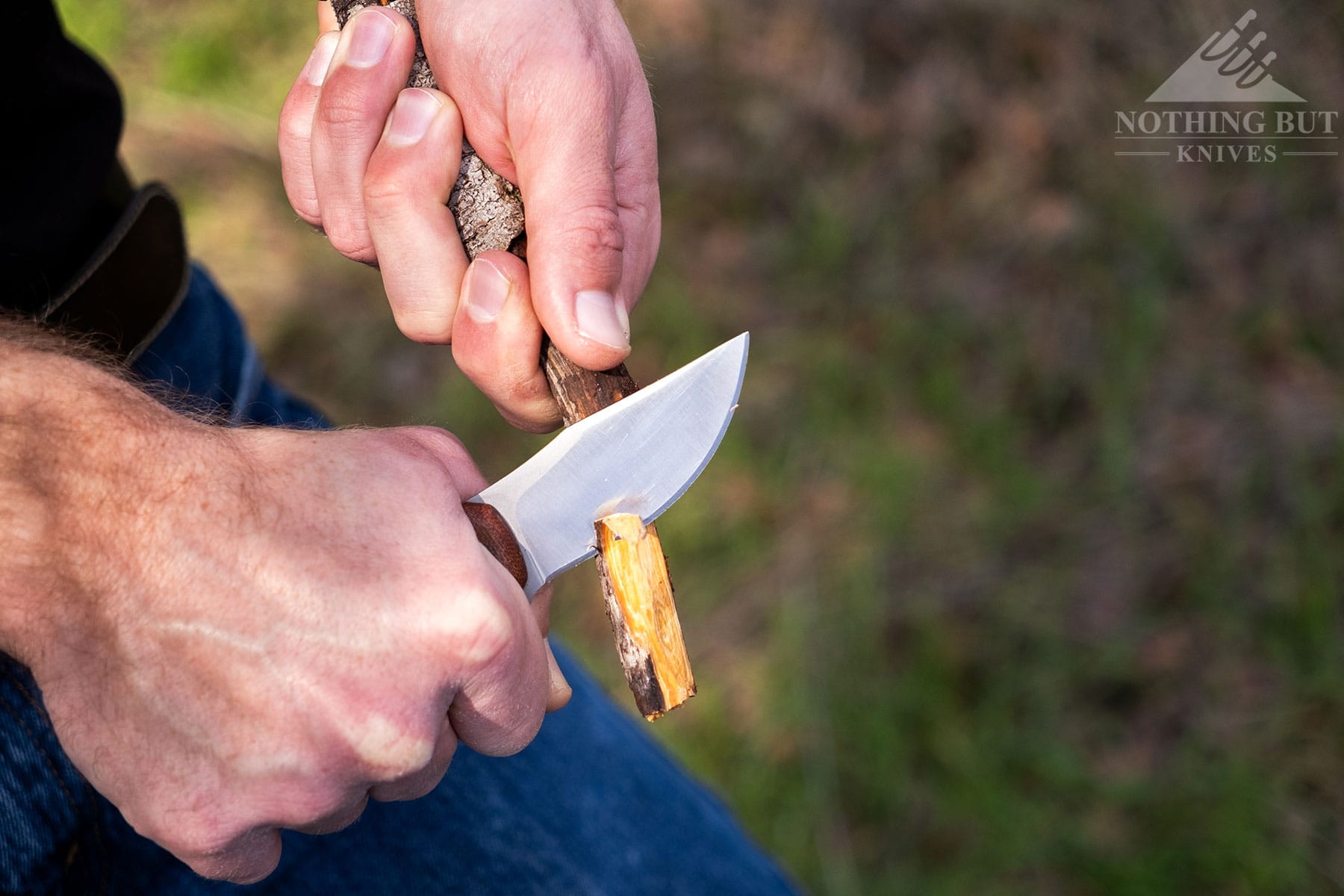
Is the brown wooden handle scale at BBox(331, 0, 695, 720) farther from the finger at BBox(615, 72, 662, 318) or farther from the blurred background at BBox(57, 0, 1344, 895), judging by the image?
the blurred background at BBox(57, 0, 1344, 895)

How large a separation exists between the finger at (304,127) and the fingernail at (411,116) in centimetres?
17

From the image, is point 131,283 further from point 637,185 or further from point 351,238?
point 637,185

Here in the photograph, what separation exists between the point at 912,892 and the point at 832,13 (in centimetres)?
387

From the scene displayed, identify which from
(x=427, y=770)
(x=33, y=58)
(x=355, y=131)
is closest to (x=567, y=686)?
(x=427, y=770)

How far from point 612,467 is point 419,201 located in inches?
19.8

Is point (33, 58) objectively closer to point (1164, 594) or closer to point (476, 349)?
point (476, 349)

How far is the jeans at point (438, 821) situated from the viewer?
1.12 metres

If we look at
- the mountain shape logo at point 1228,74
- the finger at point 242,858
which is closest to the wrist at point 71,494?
the finger at point 242,858

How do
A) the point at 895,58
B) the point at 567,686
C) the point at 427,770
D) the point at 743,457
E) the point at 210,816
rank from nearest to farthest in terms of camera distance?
the point at 210,816, the point at 427,770, the point at 567,686, the point at 743,457, the point at 895,58

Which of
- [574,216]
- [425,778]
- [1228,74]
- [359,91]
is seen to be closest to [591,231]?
[574,216]

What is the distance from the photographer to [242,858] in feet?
3.54

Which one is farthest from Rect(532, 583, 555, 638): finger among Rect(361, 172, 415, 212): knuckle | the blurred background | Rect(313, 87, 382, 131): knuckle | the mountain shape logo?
the mountain shape logo

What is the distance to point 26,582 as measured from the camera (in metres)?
1.02

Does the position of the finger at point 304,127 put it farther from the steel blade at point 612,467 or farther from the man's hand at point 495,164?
the steel blade at point 612,467
